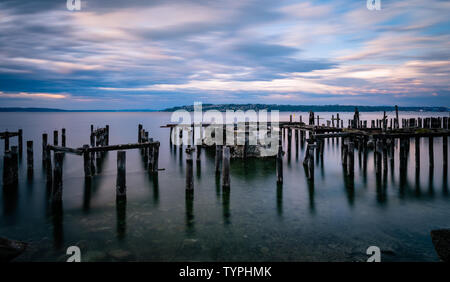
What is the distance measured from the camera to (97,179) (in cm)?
1448

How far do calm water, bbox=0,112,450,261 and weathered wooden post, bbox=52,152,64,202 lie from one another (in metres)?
0.40

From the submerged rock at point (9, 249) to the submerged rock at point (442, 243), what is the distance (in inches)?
372

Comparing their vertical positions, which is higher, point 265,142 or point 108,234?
point 265,142

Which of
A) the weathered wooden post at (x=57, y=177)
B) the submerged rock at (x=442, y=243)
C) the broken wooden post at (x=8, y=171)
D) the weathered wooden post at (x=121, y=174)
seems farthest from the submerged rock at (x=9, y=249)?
the submerged rock at (x=442, y=243)

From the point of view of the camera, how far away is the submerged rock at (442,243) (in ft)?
20.7

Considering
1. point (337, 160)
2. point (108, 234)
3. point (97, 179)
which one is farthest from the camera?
point (337, 160)

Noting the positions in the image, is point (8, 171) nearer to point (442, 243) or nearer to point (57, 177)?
point (57, 177)

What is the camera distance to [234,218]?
9188 mm

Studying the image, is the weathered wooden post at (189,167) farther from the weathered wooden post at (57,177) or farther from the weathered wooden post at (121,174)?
the weathered wooden post at (57,177)
